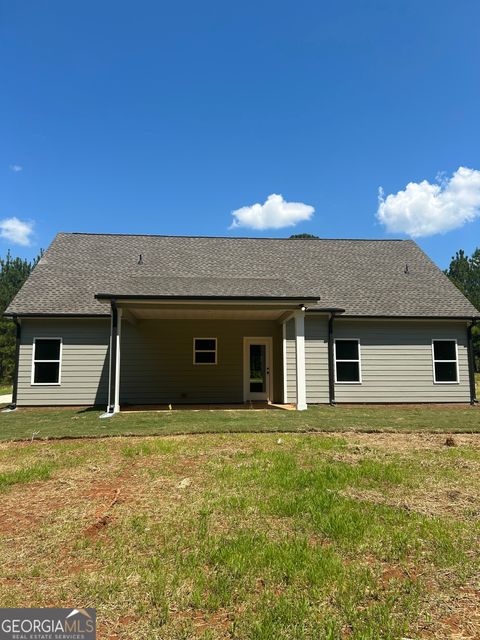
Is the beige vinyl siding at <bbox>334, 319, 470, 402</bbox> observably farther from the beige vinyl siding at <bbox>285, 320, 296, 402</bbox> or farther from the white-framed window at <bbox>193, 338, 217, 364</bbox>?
the white-framed window at <bbox>193, 338, 217, 364</bbox>

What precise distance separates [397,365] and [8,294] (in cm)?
5951

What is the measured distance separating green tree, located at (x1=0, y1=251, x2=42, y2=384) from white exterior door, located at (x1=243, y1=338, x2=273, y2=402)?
2080 centimetres

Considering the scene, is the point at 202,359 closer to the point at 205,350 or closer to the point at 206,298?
the point at 205,350

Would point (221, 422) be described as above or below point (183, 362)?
below

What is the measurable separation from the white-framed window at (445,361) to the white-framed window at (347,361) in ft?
8.74

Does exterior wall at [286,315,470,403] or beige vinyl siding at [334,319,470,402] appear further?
beige vinyl siding at [334,319,470,402]

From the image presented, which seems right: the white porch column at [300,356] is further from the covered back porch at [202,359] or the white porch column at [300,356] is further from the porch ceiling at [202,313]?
the covered back porch at [202,359]

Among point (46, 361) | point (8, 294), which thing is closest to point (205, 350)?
point (46, 361)

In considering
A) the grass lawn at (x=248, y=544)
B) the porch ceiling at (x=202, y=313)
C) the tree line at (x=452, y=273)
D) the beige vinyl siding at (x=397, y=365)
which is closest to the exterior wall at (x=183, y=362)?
the porch ceiling at (x=202, y=313)

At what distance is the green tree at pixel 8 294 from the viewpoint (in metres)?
28.6

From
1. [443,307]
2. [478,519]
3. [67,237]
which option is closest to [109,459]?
[478,519]

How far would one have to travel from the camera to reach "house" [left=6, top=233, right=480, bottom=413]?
499 inches

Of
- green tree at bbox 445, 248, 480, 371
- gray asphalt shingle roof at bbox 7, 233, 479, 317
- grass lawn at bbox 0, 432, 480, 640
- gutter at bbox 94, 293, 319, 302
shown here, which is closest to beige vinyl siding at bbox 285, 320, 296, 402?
gray asphalt shingle roof at bbox 7, 233, 479, 317

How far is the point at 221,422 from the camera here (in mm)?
9305
